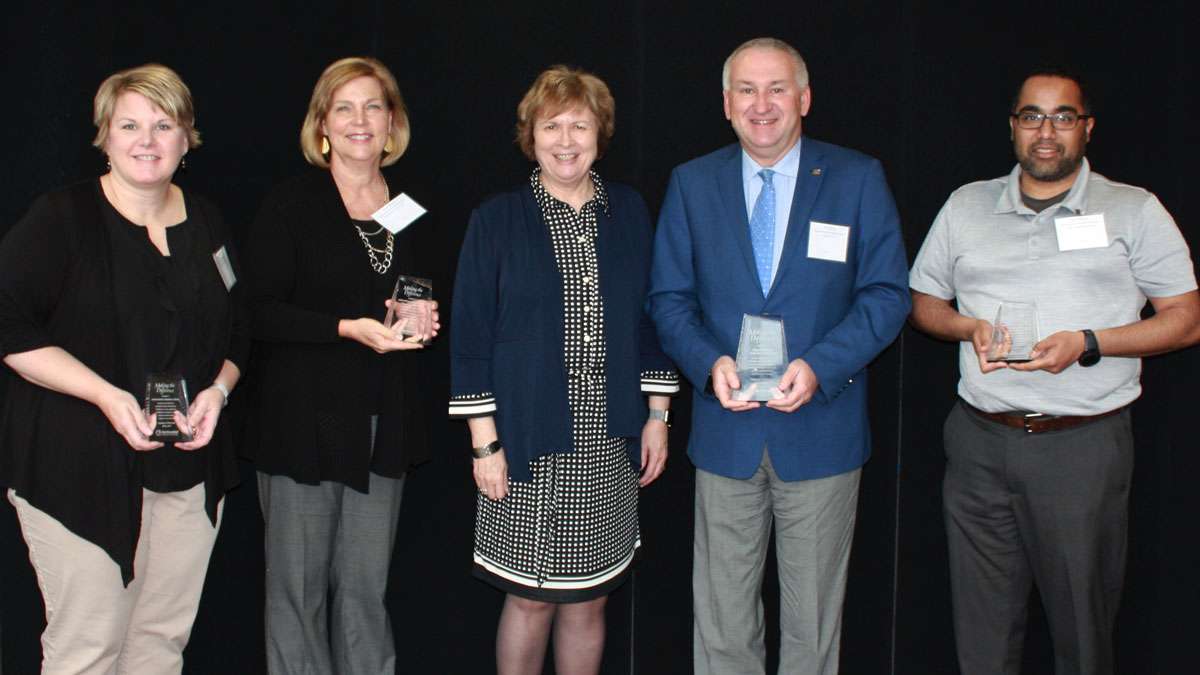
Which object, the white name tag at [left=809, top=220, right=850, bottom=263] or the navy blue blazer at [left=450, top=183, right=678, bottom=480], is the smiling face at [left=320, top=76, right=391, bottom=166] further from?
the white name tag at [left=809, top=220, right=850, bottom=263]

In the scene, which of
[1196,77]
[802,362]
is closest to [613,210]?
[802,362]

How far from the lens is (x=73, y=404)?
268 centimetres

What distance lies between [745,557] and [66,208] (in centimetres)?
201

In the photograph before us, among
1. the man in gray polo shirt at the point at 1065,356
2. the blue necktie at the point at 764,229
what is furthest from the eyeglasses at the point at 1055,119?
the blue necktie at the point at 764,229

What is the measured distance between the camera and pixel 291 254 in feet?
10.00

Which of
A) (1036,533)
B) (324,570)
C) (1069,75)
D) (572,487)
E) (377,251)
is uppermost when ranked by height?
(1069,75)

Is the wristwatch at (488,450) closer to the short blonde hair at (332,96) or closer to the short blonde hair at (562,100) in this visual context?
the short blonde hair at (562,100)

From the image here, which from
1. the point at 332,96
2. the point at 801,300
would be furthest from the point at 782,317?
the point at 332,96

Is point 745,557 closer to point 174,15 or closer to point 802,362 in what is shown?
point 802,362

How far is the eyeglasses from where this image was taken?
3.14 meters

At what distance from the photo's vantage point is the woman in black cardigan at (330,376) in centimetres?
306

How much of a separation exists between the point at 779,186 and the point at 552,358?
2.63 ft

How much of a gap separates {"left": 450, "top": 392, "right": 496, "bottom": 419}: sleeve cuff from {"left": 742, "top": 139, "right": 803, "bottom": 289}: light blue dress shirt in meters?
0.85

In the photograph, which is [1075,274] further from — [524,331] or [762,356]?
[524,331]
